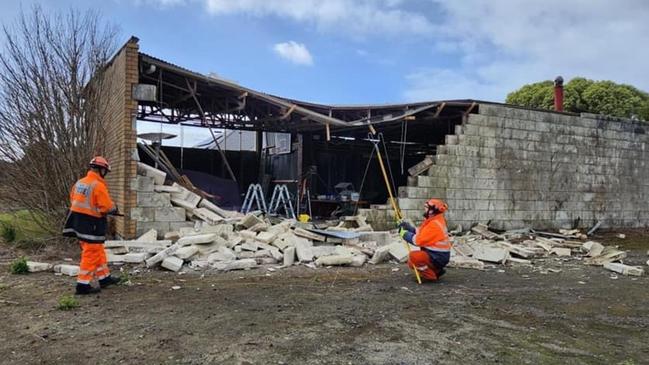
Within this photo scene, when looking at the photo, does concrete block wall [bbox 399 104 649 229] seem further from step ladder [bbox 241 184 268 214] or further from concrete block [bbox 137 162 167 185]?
concrete block [bbox 137 162 167 185]

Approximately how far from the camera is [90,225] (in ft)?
20.3

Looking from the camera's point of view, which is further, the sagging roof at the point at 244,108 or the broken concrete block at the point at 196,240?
the sagging roof at the point at 244,108

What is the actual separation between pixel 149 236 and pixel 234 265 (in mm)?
2176

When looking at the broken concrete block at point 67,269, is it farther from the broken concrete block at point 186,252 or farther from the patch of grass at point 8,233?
the patch of grass at point 8,233

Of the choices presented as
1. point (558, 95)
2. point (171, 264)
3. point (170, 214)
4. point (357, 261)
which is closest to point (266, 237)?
point (357, 261)

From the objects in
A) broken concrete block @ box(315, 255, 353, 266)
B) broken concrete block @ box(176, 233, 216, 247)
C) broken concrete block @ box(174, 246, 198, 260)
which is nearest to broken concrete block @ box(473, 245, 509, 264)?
broken concrete block @ box(315, 255, 353, 266)

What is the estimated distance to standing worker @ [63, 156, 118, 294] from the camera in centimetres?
605

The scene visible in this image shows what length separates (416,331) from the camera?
188 inches

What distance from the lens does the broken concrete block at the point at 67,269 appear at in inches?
280

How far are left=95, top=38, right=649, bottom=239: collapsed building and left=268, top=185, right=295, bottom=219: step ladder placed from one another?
372 millimetres

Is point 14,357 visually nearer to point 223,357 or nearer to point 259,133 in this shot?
point 223,357

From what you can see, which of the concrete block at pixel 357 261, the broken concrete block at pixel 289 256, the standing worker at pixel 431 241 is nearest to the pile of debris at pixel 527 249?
the concrete block at pixel 357 261

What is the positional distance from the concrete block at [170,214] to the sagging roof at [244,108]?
2798 millimetres

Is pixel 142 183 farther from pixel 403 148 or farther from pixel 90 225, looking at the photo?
pixel 403 148
